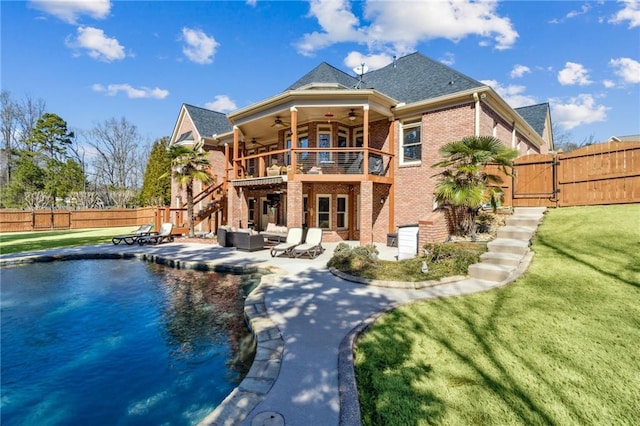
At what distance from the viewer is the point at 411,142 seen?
46.2 ft

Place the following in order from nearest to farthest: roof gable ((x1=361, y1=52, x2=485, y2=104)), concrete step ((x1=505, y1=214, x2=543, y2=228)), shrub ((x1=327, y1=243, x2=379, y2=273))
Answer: shrub ((x1=327, y1=243, x2=379, y2=273)) < concrete step ((x1=505, y1=214, x2=543, y2=228)) < roof gable ((x1=361, y1=52, x2=485, y2=104))

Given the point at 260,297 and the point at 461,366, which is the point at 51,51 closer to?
the point at 260,297

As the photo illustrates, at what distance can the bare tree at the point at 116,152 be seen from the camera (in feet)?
138

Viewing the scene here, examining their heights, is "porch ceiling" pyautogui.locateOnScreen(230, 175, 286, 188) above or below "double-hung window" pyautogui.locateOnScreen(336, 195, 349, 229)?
above

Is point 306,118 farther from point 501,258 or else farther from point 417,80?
point 501,258

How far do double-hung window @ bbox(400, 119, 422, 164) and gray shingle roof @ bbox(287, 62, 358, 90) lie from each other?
4.67m

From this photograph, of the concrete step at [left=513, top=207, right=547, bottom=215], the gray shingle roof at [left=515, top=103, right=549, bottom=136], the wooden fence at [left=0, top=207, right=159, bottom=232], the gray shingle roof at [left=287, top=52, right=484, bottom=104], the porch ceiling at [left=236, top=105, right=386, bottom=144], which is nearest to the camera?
the concrete step at [left=513, top=207, right=547, bottom=215]

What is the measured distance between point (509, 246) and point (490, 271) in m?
1.45

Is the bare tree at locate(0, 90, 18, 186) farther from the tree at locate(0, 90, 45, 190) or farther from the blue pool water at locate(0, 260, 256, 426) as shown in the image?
the blue pool water at locate(0, 260, 256, 426)

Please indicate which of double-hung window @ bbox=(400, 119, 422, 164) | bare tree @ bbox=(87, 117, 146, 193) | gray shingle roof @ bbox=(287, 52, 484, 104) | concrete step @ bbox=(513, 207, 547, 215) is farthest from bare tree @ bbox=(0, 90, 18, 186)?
concrete step @ bbox=(513, 207, 547, 215)

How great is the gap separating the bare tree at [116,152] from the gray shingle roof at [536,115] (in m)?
47.0

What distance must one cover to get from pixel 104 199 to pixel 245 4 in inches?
1228

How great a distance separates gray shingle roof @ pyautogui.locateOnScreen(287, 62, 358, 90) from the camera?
15859mm

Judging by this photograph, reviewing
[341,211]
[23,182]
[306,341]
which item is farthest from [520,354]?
[23,182]
